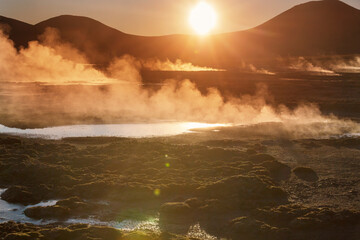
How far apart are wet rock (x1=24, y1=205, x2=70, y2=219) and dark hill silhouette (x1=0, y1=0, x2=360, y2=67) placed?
113m

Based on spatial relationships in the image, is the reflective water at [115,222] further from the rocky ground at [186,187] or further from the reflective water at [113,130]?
the reflective water at [113,130]

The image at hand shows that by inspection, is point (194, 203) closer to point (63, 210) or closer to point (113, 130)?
point (63, 210)

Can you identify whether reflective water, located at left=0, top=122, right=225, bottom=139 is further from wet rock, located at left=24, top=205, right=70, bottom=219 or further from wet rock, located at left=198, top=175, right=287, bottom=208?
A: wet rock, located at left=24, top=205, right=70, bottom=219

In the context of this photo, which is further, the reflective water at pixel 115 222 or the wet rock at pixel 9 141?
the wet rock at pixel 9 141

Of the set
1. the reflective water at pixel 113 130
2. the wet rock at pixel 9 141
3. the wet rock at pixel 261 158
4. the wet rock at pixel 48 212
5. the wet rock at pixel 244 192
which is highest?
the reflective water at pixel 113 130

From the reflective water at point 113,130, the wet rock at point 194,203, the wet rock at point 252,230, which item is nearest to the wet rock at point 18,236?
the wet rock at point 194,203

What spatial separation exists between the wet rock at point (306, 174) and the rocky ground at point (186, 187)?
0.05 metres

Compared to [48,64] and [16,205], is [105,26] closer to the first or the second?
[48,64]

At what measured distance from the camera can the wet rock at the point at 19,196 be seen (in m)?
16.5

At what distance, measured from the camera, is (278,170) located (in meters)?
21.2

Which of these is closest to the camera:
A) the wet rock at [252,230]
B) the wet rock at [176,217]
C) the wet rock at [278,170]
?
the wet rock at [252,230]

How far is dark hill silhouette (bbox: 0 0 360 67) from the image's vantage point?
13712cm

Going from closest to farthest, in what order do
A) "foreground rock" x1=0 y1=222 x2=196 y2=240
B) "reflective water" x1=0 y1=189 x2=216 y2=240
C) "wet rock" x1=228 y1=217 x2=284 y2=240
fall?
"foreground rock" x1=0 y1=222 x2=196 y2=240 < "wet rock" x1=228 y1=217 x2=284 y2=240 < "reflective water" x1=0 y1=189 x2=216 y2=240

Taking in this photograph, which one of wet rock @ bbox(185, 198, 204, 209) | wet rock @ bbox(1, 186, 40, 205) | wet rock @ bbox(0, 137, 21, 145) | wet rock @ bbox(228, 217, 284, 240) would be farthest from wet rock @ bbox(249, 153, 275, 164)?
wet rock @ bbox(0, 137, 21, 145)
